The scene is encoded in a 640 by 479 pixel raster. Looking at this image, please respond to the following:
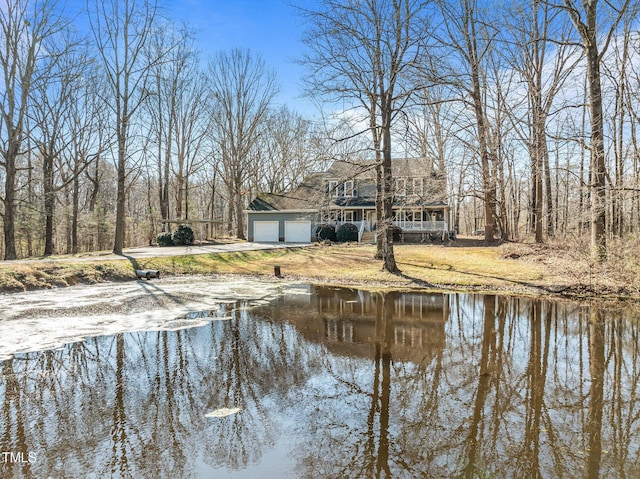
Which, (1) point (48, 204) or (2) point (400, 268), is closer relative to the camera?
(2) point (400, 268)

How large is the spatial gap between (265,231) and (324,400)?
83.1 ft

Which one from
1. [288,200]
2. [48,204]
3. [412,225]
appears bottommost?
[412,225]

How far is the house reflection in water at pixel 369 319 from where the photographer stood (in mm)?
6418

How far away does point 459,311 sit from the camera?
9250 mm

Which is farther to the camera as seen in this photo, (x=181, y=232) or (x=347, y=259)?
(x=181, y=232)

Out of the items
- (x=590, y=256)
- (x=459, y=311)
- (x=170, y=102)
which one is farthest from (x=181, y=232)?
(x=590, y=256)

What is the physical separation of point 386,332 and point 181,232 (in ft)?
71.0

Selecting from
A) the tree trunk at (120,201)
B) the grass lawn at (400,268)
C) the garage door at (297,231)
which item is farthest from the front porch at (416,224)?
the tree trunk at (120,201)

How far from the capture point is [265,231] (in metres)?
29.3

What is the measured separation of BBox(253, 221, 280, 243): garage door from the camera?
29016 millimetres

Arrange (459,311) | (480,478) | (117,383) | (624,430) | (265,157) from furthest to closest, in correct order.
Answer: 1. (265,157)
2. (459,311)
3. (117,383)
4. (624,430)
5. (480,478)

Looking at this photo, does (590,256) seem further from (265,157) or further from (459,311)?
(265,157)

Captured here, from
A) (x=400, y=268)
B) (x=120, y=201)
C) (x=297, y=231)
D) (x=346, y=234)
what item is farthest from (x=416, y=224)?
(x=120, y=201)

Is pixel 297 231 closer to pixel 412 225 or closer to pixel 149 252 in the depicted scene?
pixel 412 225
